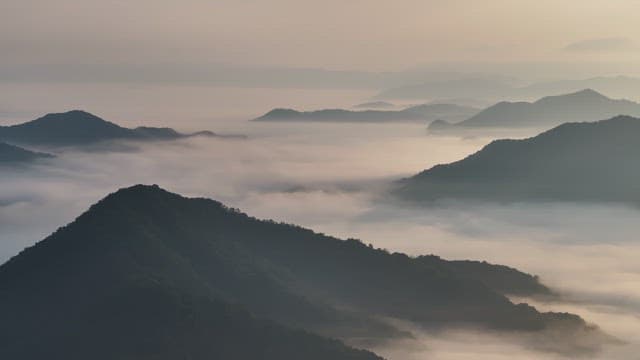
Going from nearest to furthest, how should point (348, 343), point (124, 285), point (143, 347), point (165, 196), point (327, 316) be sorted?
1. point (143, 347)
2. point (124, 285)
3. point (348, 343)
4. point (327, 316)
5. point (165, 196)

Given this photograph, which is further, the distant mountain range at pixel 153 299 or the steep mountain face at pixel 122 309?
the distant mountain range at pixel 153 299

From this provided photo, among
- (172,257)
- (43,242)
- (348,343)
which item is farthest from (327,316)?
(43,242)

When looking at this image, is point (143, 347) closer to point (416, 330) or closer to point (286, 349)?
point (286, 349)

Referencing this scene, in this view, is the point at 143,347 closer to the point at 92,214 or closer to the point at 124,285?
the point at 124,285

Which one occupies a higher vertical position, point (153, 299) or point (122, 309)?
point (153, 299)

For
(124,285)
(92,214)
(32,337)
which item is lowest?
(32,337)

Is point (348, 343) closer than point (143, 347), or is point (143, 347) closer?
point (143, 347)

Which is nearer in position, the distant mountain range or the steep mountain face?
the steep mountain face

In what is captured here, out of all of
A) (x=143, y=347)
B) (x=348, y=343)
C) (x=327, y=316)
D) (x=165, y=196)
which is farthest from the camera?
(x=165, y=196)

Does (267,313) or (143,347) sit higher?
(267,313)

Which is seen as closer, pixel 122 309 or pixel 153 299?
pixel 122 309
